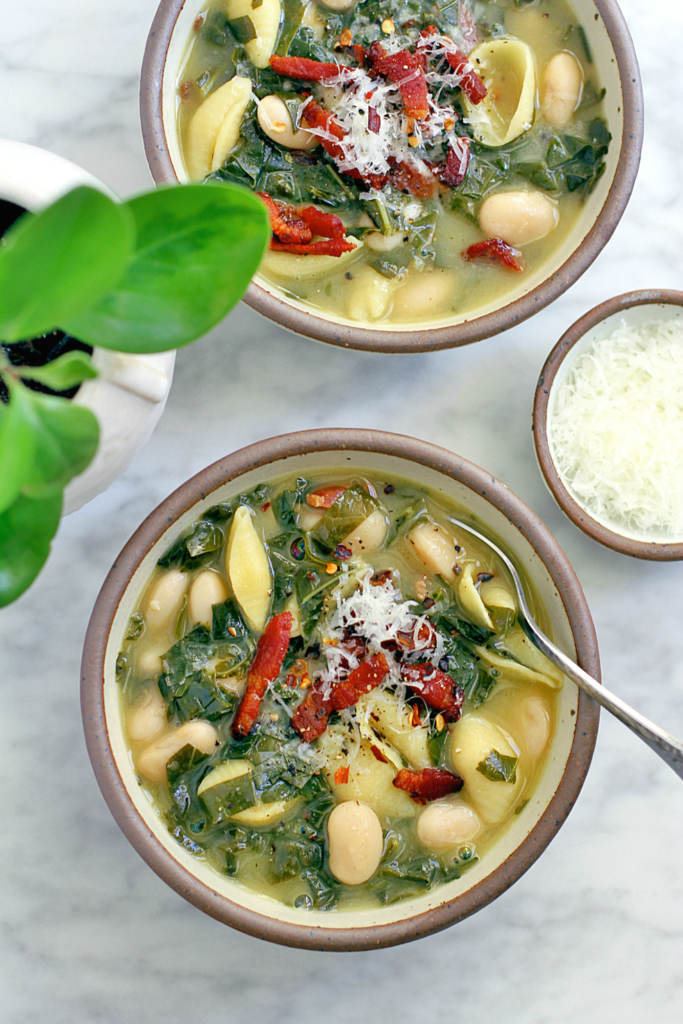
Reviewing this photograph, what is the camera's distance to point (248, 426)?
1741 millimetres

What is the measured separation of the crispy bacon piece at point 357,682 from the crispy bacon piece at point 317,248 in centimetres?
77

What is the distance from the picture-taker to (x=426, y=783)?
→ 59.2 inches

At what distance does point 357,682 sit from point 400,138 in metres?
1.02

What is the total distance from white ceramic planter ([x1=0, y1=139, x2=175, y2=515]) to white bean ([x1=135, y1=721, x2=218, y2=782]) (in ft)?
1.75

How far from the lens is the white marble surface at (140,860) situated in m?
1.71

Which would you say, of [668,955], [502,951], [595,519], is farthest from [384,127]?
[668,955]

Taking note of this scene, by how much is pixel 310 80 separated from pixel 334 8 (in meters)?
0.17

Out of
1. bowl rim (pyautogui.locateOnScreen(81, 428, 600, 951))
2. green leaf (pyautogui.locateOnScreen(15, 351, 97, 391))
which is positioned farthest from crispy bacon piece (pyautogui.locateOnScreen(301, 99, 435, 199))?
green leaf (pyautogui.locateOnScreen(15, 351, 97, 391))

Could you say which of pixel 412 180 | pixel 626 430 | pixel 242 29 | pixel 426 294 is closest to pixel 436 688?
pixel 626 430

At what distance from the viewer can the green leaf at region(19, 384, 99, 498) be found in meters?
0.73

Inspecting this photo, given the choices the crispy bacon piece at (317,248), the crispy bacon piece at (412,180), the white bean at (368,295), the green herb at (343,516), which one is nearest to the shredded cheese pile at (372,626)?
the green herb at (343,516)

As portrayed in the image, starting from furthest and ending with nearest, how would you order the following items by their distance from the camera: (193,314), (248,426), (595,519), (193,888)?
(248,426) → (595,519) → (193,888) → (193,314)

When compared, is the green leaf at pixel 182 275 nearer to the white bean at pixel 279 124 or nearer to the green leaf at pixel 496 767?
the white bean at pixel 279 124

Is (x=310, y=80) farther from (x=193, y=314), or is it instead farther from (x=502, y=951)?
(x=502, y=951)
